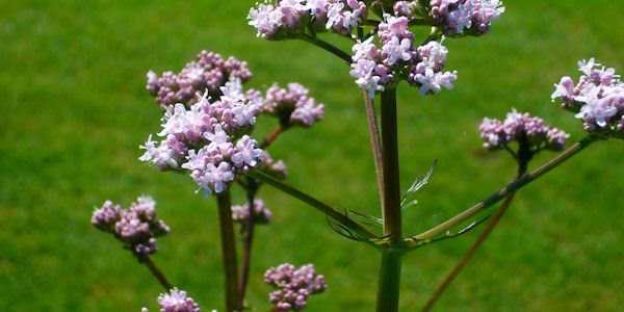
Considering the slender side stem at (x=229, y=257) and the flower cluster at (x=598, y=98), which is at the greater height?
the flower cluster at (x=598, y=98)

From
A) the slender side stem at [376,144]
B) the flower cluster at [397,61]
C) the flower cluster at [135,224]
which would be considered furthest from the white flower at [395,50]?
the flower cluster at [135,224]

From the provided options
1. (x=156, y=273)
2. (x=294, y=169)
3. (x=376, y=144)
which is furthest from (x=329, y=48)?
(x=294, y=169)

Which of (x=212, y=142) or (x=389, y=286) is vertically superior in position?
(x=212, y=142)

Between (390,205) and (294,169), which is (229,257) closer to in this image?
(390,205)

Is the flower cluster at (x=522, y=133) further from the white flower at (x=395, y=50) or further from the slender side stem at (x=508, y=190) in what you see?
the white flower at (x=395, y=50)

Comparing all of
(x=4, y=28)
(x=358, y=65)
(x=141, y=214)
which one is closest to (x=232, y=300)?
(x=141, y=214)

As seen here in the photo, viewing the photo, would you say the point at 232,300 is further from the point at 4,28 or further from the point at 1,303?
the point at 4,28

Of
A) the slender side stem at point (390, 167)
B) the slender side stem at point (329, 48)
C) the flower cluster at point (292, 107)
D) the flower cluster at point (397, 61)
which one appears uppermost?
the flower cluster at point (292, 107)

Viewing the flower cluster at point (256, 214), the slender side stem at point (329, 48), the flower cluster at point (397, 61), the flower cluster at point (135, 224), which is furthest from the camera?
the flower cluster at point (256, 214)
